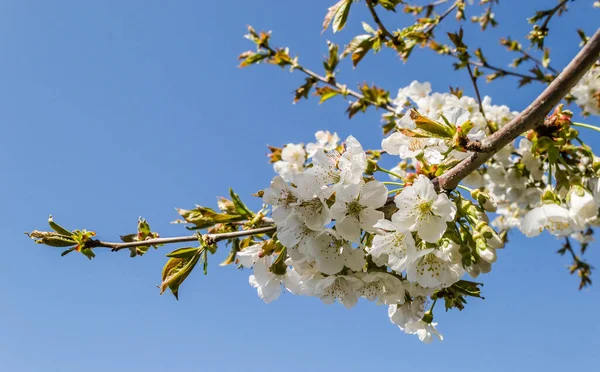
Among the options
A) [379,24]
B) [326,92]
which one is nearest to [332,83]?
[326,92]

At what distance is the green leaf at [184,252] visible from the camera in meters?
1.45

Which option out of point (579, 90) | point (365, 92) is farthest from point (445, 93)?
point (579, 90)

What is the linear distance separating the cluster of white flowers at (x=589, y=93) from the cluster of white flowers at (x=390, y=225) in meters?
2.28

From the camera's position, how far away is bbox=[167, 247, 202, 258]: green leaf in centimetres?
145

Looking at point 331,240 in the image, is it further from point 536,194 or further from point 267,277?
point 536,194

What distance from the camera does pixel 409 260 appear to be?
4.17ft

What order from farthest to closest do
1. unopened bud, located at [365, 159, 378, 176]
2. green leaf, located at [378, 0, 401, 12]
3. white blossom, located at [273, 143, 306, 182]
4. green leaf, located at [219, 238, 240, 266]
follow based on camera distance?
white blossom, located at [273, 143, 306, 182], green leaf, located at [378, 0, 401, 12], green leaf, located at [219, 238, 240, 266], unopened bud, located at [365, 159, 378, 176]

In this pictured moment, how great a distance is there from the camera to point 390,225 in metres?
1.23

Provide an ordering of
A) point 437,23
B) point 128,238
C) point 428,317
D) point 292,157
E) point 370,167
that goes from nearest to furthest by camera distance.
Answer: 1. point 370,167
2. point 128,238
3. point 428,317
4. point 437,23
5. point 292,157

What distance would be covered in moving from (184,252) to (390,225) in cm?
68

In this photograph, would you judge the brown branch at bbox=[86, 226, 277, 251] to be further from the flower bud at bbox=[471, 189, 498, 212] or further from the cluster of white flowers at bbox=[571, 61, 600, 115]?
the cluster of white flowers at bbox=[571, 61, 600, 115]

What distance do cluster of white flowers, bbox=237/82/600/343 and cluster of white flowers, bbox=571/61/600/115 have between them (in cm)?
228

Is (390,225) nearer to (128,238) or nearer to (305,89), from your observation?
(128,238)

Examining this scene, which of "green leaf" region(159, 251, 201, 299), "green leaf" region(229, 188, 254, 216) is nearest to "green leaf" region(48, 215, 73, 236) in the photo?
"green leaf" region(159, 251, 201, 299)
